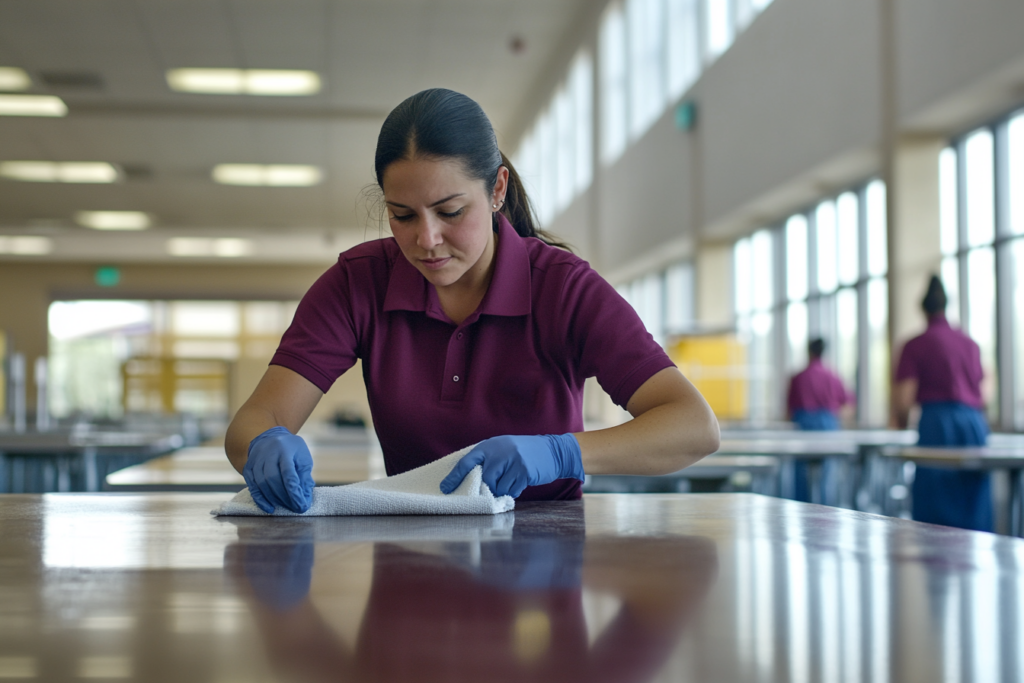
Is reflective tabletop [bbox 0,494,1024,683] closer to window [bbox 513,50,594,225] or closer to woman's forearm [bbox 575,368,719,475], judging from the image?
woman's forearm [bbox 575,368,719,475]

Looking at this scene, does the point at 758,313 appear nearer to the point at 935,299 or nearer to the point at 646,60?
the point at 646,60

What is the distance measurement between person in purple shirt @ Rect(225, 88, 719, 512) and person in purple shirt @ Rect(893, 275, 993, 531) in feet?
10.1

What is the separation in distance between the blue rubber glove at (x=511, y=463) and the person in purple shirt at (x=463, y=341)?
6 cm

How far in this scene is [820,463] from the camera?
15.4ft

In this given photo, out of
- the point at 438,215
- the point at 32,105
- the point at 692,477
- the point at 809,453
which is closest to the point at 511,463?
the point at 438,215

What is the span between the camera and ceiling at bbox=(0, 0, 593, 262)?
7.92 metres

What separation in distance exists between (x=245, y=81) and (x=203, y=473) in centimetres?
765

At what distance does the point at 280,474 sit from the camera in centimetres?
116

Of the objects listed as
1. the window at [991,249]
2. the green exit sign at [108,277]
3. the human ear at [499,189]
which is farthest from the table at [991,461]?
the green exit sign at [108,277]

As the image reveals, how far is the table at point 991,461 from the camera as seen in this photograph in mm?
3137

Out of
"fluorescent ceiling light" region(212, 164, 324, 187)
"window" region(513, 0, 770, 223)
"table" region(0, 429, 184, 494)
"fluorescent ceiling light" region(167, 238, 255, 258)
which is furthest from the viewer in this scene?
"fluorescent ceiling light" region(167, 238, 255, 258)

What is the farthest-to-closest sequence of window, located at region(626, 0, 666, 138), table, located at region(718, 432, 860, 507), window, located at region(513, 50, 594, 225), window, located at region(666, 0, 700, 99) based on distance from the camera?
window, located at region(513, 50, 594, 225) → window, located at region(626, 0, 666, 138) → window, located at region(666, 0, 700, 99) → table, located at region(718, 432, 860, 507)

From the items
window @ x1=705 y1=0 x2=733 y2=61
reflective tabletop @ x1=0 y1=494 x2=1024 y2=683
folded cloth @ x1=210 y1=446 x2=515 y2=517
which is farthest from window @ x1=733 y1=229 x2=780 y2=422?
reflective tabletop @ x1=0 y1=494 x2=1024 y2=683

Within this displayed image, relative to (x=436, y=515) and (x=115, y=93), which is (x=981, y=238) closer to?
(x=436, y=515)
